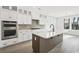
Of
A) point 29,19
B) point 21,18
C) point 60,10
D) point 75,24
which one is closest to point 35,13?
point 29,19

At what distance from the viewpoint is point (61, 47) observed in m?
2.98

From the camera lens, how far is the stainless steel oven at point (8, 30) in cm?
308

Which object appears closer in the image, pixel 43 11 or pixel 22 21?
pixel 43 11

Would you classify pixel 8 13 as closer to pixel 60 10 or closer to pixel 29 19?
pixel 29 19

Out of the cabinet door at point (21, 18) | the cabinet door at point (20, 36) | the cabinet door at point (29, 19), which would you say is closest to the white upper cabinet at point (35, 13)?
the cabinet door at point (29, 19)

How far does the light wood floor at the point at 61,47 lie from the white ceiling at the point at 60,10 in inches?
30.3

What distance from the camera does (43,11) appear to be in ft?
9.32

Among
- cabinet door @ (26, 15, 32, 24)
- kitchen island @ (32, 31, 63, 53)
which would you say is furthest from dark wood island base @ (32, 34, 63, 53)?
cabinet door @ (26, 15, 32, 24)

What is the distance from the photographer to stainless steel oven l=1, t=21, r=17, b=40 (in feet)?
10.1

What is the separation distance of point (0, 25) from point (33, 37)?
1.21 m

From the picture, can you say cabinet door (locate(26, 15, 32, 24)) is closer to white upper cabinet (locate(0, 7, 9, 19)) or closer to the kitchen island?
the kitchen island
